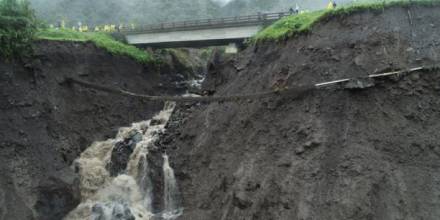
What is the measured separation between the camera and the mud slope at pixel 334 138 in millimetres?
11930

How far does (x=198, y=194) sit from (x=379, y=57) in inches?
337

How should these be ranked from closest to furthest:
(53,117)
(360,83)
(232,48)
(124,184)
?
(360,83) < (124,184) < (53,117) < (232,48)

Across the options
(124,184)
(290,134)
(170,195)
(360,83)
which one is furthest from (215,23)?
(360,83)

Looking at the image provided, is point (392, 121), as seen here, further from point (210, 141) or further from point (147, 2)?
point (147, 2)

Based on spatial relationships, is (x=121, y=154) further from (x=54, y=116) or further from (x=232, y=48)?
(x=232, y=48)

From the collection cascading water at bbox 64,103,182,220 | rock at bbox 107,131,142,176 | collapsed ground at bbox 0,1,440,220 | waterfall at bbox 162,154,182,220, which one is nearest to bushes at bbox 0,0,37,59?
collapsed ground at bbox 0,1,440,220

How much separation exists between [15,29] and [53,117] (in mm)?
4857

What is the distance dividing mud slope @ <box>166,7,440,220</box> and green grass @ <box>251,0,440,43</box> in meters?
0.26

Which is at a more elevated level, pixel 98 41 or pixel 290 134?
pixel 98 41

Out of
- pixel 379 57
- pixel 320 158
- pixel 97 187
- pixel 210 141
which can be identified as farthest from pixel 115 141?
pixel 379 57

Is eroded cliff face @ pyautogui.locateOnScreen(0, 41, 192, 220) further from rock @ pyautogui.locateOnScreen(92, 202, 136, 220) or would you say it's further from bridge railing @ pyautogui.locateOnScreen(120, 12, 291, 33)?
bridge railing @ pyautogui.locateOnScreen(120, 12, 291, 33)

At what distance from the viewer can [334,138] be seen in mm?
13125

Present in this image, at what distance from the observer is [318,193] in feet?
40.9

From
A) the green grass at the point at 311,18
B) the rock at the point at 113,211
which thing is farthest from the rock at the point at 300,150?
the rock at the point at 113,211
